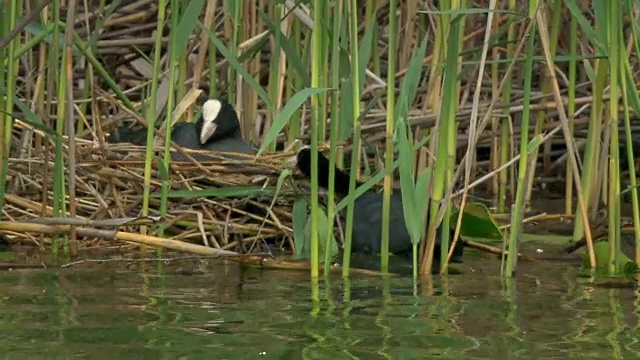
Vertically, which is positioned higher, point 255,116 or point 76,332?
point 255,116

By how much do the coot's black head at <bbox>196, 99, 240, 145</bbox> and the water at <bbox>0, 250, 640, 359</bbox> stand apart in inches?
56.4

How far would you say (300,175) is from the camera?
4785mm

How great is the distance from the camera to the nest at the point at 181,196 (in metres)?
4.68

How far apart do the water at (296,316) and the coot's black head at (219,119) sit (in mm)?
1433

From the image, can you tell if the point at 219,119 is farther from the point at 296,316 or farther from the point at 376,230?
the point at 296,316

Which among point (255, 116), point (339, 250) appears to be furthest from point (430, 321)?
point (255, 116)

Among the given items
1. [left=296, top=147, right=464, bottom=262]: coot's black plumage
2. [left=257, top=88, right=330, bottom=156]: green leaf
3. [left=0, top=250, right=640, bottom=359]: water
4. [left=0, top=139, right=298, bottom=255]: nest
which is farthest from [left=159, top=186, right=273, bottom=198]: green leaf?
[left=257, top=88, right=330, bottom=156]: green leaf

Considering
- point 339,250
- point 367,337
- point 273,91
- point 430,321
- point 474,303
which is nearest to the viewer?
point 367,337

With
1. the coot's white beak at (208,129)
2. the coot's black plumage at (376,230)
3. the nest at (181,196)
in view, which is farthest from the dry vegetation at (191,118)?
the coot's black plumage at (376,230)

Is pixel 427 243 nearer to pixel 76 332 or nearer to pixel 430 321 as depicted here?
pixel 430 321

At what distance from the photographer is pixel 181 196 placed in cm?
455

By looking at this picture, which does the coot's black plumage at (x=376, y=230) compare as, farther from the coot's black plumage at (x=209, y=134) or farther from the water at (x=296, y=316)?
the coot's black plumage at (x=209, y=134)

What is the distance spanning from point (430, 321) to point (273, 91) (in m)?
2.14

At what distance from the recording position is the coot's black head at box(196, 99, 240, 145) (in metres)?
5.59
